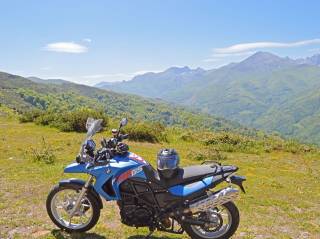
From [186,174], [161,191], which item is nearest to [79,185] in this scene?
[161,191]

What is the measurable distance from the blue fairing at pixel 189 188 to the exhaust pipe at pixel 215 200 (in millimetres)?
216

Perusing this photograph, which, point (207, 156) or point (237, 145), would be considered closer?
point (207, 156)

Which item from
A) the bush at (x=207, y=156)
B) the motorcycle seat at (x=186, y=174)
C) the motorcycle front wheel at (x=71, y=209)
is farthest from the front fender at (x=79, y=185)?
the bush at (x=207, y=156)

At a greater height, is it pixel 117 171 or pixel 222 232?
pixel 117 171

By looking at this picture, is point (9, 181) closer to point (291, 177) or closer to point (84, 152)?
point (84, 152)

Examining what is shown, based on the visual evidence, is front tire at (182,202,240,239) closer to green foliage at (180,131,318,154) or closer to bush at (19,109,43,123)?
green foliage at (180,131,318,154)

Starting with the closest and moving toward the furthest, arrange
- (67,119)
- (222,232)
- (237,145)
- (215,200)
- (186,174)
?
(215,200), (186,174), (222,232), (237,145), (67,119)

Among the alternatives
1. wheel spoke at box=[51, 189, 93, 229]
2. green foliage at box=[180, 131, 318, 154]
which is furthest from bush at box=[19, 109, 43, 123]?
wheel spoke at box=[51, 189, 93, 229]

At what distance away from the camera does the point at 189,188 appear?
6.89 meters

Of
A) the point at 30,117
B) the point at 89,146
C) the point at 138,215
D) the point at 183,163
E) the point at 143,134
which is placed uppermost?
the point at 89,146

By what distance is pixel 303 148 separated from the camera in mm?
22469

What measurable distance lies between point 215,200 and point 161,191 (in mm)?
969

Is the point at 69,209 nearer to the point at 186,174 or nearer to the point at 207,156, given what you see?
the point at 186,174

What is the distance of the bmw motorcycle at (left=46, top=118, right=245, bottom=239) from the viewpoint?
688 cm
